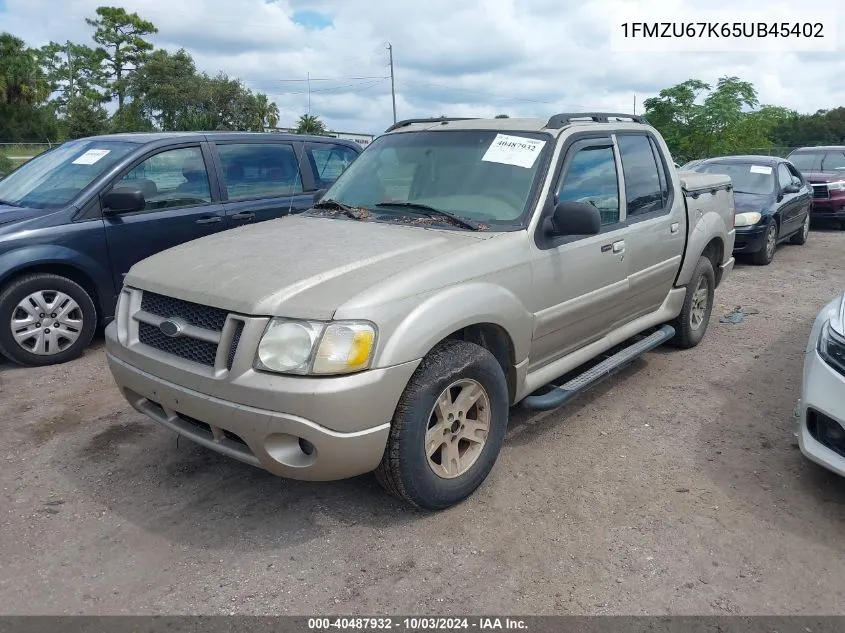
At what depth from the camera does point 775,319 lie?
679 centimetres

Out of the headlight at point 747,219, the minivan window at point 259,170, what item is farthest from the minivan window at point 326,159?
the headlight at point 747,219

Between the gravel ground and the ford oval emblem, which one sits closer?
the gravel ground

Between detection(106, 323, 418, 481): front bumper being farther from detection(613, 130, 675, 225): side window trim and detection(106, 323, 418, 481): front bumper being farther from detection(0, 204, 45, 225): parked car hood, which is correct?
detection(0, 204, 45, 225): parked car hood

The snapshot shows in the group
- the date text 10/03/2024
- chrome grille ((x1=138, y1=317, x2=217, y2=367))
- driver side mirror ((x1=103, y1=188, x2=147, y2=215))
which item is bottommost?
the date text 10/03/2024

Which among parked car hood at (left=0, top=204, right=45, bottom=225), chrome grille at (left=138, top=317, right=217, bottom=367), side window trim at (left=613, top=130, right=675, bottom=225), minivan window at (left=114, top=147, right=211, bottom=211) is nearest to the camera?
chrome grille at (left=138, top=317, right=217, bottom=367)

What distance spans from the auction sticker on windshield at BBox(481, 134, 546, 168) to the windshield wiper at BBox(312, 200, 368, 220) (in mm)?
780

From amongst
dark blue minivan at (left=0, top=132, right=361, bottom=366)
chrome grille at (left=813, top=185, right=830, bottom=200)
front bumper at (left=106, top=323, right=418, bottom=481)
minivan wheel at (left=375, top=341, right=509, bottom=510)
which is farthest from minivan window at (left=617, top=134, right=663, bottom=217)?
chrome grille at (left=813, top=185, right=830, bottom=200)

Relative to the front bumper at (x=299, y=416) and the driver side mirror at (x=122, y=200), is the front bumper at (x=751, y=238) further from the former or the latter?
the front bumper at (x=299, y=416)

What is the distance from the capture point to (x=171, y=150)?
6016mm

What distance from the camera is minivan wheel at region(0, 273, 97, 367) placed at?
16.8 feet

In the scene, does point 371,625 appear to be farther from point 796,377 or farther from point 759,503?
Result: point 796,377

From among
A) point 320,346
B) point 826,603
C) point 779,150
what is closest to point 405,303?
point 320,346

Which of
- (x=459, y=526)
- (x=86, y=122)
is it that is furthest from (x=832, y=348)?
(x=86, y=122)

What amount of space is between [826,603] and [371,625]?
1779 mm
